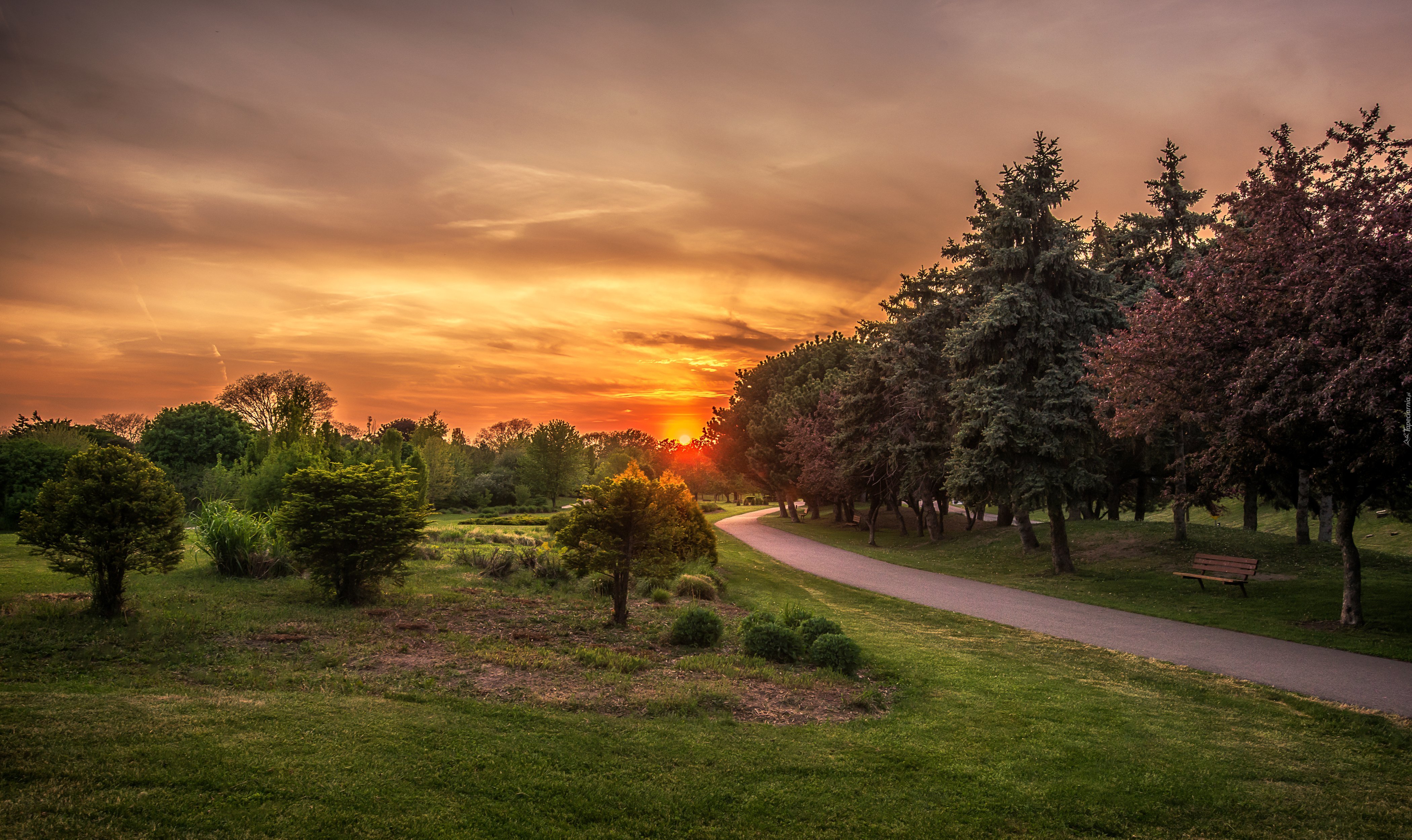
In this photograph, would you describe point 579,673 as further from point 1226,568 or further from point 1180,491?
point 1180,491

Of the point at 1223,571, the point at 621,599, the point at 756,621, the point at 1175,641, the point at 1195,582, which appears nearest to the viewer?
the point at 756,621

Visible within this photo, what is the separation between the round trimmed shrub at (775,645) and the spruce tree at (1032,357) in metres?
13.1

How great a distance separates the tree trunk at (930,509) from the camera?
1193 inches

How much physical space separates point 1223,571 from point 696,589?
1261cm

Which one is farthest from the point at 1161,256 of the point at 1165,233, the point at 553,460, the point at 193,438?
the point at 193,438

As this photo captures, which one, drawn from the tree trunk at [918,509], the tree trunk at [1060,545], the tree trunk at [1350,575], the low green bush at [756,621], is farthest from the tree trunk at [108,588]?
the tree trunk at [918,509]

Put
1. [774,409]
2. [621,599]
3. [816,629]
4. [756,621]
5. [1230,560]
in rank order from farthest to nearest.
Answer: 1. [774,409]
2. [1230,560]
3. [621,599]
4. [756,621]
5. [816,629]

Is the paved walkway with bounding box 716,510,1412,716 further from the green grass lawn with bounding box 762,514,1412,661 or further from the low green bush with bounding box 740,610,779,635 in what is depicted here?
the low green bush with bounding box 740,610,779,635

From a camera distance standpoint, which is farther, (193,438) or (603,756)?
(193,438)

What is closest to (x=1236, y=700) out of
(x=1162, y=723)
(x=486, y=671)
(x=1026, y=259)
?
(x=1162, y=723)

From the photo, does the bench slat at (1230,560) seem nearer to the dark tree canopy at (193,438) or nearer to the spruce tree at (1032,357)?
the spruce tree at (1032,357)

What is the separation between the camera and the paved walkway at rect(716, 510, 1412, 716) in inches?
363

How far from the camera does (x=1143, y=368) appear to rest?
14.1 m

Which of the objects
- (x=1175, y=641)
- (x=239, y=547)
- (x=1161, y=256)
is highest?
(x=1161, y=256)
